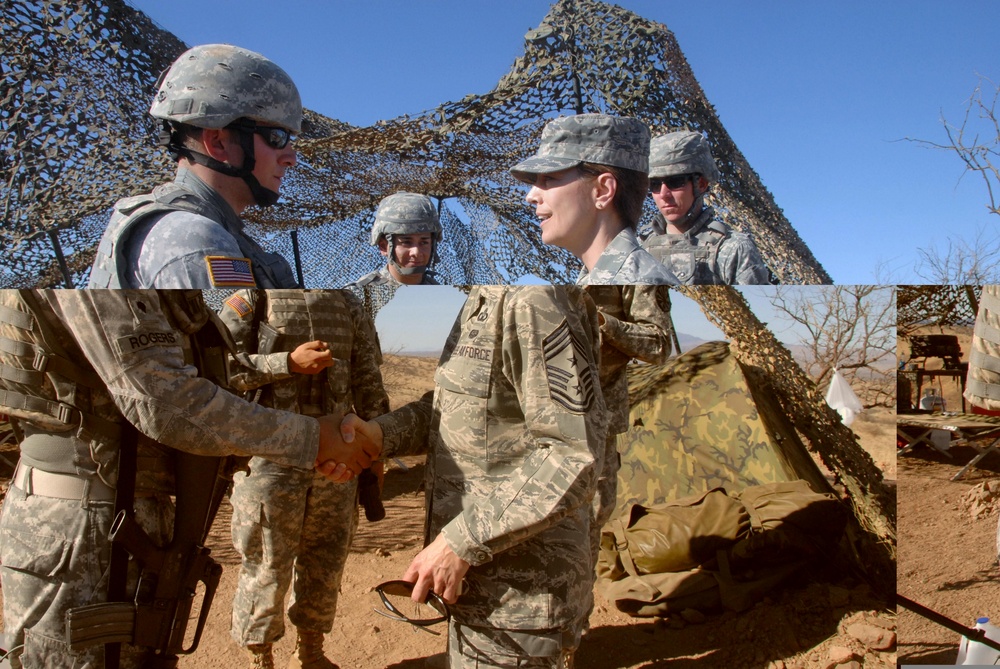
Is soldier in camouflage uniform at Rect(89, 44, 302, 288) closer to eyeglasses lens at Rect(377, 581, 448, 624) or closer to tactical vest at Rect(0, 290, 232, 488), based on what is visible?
tactical vest at Rect(0, 290, 232, 488)

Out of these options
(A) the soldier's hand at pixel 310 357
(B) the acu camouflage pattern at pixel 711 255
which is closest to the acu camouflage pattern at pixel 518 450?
(A) the soldier's hand at pixel 310 357

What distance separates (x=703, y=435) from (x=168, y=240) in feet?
10.7

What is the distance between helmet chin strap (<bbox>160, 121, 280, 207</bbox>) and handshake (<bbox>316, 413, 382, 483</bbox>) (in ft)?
2.05

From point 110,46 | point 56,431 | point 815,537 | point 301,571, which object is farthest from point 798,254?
point 110,46

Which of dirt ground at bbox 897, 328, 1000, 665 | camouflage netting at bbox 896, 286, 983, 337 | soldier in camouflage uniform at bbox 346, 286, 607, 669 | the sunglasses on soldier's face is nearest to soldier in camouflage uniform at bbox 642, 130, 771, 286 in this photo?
camouflage netting at bbox 896, 286, 983, 337

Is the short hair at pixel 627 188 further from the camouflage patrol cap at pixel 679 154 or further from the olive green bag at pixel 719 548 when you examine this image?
the olive green bag at pixel 719 548

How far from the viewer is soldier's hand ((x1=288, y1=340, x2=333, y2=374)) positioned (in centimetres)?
196

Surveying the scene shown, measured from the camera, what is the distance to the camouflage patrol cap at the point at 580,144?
1.96 metres

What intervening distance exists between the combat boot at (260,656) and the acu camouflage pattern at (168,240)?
1044 millimetres

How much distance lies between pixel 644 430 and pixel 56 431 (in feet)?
11.2

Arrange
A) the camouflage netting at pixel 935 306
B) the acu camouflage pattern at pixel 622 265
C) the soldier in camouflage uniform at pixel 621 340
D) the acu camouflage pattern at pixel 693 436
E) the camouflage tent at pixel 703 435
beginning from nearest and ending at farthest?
the acu camouflage pattern at pixel 622 265 < the soldier in camouflage uniform at pixel 621 340 < the camouflage netting at pixel 935 306 < the camouflage tent at pixel 703 435 < the acu camouflage pattern at pixel 693 436

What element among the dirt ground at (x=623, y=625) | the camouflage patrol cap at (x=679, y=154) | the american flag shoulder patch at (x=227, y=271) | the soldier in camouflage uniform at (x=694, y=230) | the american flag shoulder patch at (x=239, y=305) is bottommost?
the dirt ground at (x=623, y=625)

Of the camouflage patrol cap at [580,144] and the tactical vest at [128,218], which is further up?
the camouflage patrol cap at [580,144]

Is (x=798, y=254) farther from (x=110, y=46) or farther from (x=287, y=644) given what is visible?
(x=110, y=46)
